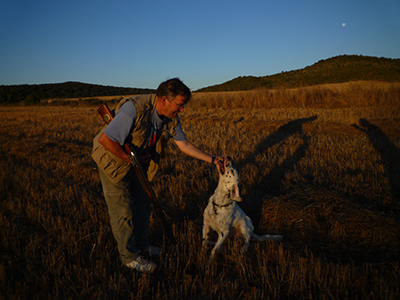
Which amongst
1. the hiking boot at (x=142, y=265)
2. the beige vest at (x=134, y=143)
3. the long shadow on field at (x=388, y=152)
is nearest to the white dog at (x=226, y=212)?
the hiking boot at (x=142, y=265)

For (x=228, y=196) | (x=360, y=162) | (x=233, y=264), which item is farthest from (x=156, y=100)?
(x=360, y=162)

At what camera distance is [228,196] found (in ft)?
9.37

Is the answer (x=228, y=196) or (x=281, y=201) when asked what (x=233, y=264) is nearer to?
(x=228, y=196)

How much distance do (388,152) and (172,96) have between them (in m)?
6.49

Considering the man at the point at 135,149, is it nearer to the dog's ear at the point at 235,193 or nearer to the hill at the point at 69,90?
the dog's ear at the point at 235,193

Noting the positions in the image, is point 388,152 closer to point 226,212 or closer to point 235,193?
point 226,212

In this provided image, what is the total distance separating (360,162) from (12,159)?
9126mm

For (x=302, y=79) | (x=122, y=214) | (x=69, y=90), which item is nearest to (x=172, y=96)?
(x=122, y=214)

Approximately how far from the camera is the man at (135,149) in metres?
2.53

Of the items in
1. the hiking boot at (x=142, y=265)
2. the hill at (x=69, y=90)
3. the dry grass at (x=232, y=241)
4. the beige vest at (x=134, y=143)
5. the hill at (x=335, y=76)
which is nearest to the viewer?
the dry grass at (x=232, y=241)

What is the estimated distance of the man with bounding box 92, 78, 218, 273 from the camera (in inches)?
99.4

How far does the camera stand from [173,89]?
8.84ft

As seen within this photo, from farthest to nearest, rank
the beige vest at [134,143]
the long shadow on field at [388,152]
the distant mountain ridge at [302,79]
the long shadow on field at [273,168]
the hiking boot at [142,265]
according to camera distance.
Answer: the distant mountain ridge at [302,79], the long shadow on field at [388,152], the long shadow on field at [273,168], the hiking boot at [142,265], the beige vest at [134,143]

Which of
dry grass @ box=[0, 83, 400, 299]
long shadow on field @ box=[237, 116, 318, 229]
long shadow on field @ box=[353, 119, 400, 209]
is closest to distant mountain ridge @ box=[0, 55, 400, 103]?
long shadow on field @ box=[237, 116, 318, 229]
